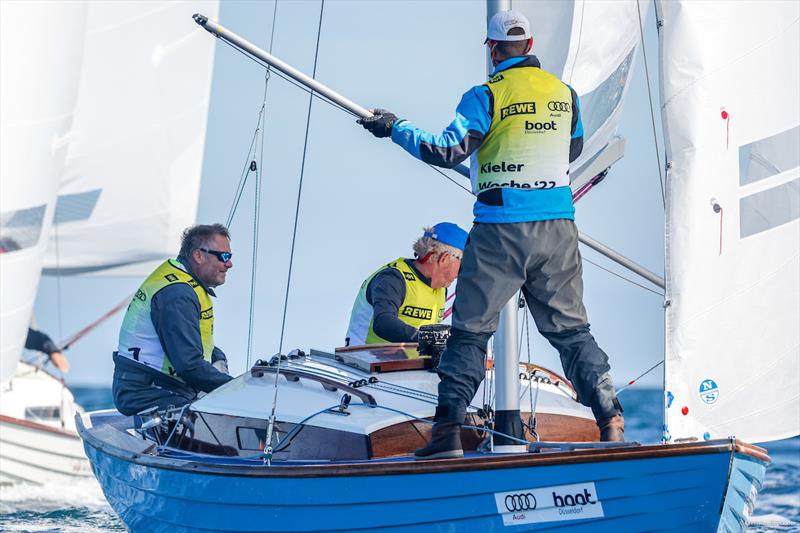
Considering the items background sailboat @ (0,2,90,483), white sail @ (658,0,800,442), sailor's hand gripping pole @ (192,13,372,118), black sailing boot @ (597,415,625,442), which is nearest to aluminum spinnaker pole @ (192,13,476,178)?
sailor's hand gripping pole @ (192,13,372,118)

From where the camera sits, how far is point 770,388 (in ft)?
21.1

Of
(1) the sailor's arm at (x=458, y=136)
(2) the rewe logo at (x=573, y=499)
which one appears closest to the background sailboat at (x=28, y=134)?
(1) the sailor's arm at (x=458, y=136)

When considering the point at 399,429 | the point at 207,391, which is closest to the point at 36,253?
the point at 207,391

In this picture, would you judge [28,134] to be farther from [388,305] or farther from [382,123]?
[382,123]

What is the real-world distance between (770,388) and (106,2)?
13.1 metres

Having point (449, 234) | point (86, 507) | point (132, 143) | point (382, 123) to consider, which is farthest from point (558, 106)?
point (132, 143)

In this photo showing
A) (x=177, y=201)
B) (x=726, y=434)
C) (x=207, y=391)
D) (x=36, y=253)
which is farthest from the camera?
(x=177, y=201)

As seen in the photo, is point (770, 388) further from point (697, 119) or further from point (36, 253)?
point (36, 253)

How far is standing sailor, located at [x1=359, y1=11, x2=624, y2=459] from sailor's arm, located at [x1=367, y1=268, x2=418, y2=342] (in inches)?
71.8

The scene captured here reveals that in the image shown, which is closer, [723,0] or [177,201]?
[723,0]

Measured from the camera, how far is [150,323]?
751 cm

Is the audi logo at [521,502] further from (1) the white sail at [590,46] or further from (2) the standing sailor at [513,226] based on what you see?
(1) the white sail at [590,46]

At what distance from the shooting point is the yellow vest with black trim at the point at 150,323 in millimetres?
7469

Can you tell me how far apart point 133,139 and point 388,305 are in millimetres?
11396
